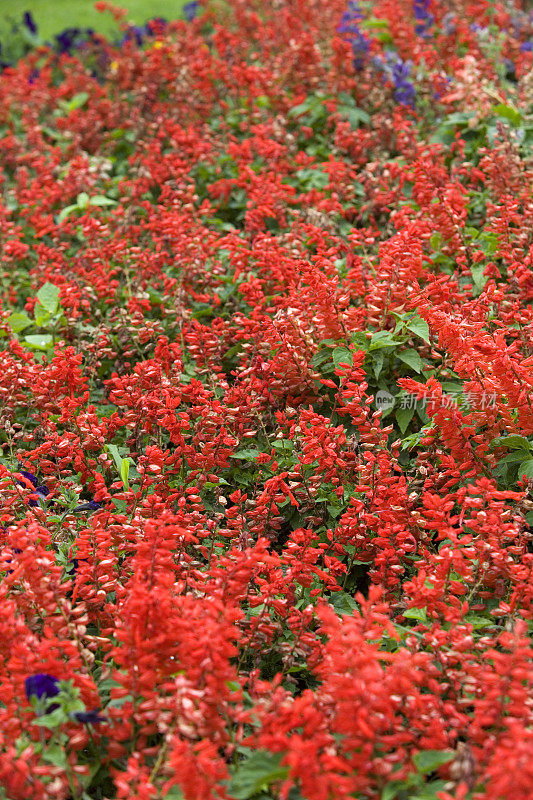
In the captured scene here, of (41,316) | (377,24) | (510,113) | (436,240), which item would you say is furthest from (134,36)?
(436,240)

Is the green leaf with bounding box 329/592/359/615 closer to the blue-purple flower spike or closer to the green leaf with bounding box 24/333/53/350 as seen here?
the blue-purple flower spike

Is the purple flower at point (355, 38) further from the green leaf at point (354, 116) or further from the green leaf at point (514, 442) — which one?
the green leaf at point (514, 442)

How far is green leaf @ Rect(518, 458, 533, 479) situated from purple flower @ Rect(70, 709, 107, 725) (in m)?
1.64

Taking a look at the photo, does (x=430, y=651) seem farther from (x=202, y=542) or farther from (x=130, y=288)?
(x=130, y=288)

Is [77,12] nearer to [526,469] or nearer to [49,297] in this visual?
[49,297]

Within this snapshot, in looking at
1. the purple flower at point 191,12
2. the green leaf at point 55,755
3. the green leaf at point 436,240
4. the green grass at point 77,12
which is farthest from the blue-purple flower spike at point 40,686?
the green grass at point 77,12

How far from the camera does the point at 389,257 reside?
358 centimetres

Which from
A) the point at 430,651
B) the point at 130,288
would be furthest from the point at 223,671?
the point at 130,288

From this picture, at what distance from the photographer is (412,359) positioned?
353cm

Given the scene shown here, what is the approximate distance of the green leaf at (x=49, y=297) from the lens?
14.4 feet

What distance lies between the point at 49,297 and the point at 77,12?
30.9 ft

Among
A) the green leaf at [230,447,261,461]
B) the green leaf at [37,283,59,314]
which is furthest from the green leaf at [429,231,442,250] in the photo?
the green leaf at [37,283,59,314]

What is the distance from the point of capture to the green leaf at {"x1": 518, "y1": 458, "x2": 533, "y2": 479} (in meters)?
2.96

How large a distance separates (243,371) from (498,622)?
1414mm
